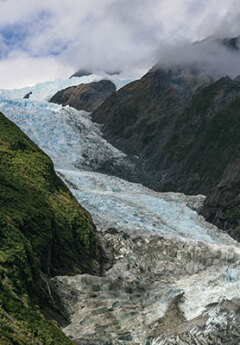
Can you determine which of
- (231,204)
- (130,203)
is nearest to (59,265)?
(130,203)

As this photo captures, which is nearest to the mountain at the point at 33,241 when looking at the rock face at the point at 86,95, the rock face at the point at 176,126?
the rock face at the point at 176,126

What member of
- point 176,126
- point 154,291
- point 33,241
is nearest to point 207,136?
point 176,126

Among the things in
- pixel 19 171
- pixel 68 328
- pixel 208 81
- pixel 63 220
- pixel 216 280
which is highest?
pixel 208 81

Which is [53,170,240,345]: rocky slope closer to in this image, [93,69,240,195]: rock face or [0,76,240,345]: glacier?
[0,76,240,345]: glacier

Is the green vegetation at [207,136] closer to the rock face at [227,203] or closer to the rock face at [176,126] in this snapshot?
the rock face at [176,126]

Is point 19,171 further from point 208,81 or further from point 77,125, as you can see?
point 208,81

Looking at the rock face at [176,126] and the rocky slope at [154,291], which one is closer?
the rocky slope at [154,291]
